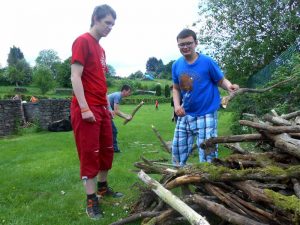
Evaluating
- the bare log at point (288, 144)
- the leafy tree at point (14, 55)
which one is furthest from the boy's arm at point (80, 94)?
the leafy tree at point (14, 55)

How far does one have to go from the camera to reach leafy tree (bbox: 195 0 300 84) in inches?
477

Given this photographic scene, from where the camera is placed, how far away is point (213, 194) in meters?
3.45

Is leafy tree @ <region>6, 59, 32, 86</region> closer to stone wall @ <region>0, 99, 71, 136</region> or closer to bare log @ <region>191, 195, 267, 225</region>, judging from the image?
stone wall @ <region>0, 99, 71, 136</region>

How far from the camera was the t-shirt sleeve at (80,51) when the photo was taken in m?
4.30

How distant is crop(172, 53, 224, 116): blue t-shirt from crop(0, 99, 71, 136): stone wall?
13.7 metres

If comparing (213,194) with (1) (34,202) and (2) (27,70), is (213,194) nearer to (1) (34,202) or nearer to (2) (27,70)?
(1) (34,202)

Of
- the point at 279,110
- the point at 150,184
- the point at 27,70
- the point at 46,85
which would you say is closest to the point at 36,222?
the point at 150,184

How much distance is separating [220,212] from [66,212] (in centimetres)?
230

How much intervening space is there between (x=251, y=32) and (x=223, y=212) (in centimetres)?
1060

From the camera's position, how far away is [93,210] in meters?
4.46

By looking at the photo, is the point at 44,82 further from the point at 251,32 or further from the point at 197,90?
the point at 197,90

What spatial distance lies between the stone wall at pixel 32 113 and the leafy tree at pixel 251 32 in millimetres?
8596

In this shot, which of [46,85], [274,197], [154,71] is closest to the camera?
[274,197]

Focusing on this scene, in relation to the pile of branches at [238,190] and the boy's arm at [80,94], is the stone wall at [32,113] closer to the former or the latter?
the boy's arm at [80,94]
